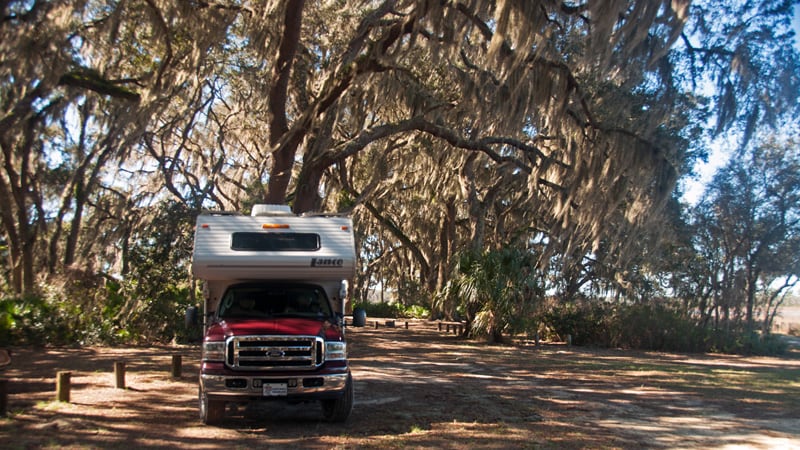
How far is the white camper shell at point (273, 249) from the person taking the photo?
771 cm

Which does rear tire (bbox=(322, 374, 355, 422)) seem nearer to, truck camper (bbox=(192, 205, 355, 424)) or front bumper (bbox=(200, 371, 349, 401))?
truck camper (bbox=(192, 205, 355, 424))

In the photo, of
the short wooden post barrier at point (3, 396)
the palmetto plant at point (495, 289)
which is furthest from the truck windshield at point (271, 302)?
the palmetto plant at point (495, 289)

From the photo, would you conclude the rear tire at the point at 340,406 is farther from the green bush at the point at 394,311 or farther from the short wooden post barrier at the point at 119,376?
the green bush at the point at 394,311

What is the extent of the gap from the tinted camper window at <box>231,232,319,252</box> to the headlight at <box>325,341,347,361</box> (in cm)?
119

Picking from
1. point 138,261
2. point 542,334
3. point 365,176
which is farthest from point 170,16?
point 542,334

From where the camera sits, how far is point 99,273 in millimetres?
19594

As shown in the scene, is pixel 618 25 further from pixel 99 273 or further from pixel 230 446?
pixel 99 273

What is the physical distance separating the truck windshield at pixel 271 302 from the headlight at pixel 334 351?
64 centimetres

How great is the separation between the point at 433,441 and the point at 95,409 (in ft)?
15.2

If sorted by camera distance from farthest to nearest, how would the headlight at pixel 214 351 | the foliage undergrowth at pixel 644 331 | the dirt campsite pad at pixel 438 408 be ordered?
the foliage undergrowth at pixel 644 331, the headlight at pixel 214 351, the dirt campsite pad at pixel 438 408

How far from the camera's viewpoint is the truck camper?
729 centimetres

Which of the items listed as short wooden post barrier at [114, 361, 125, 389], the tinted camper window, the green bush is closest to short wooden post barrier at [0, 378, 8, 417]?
short wooden post barrier at [114, 361, 125, 389]

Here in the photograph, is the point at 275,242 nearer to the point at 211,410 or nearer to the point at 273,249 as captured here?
the point at 273,249

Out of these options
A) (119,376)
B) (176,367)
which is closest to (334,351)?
(119,376)
